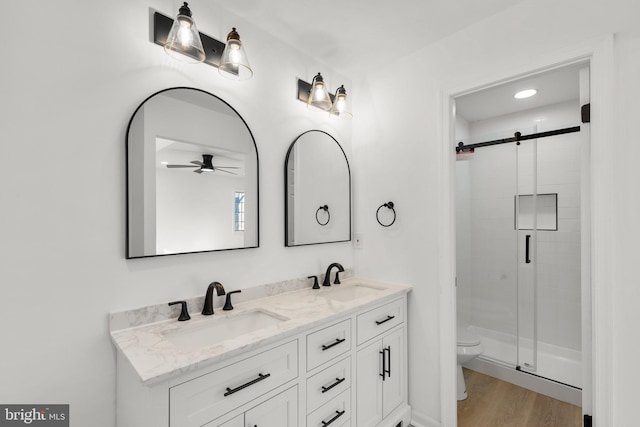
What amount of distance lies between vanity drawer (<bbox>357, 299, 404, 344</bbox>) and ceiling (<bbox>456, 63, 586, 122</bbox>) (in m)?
1.52

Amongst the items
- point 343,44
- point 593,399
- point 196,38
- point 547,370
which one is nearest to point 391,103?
point 343,44

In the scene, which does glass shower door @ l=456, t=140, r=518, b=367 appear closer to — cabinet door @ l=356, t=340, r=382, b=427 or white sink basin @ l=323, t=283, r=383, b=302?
white sink basin @ l=323, t=283, r=383, b=302

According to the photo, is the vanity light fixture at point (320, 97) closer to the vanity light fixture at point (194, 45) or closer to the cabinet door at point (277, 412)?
the vanity light fixture at point (194, 45)

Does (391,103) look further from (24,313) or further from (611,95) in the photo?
(24,313)

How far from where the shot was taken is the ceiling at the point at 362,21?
Answer: 1626 mm

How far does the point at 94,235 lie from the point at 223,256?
1.91 feet

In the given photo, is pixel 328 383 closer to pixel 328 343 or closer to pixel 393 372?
pixel 328 343

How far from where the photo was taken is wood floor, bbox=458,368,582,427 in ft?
6.57

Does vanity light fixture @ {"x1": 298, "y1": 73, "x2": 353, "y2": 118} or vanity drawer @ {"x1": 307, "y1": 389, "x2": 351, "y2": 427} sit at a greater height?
vanity light fixture @ {"x1": 298, "y1": 73, "x2": 353, "y2": 118}

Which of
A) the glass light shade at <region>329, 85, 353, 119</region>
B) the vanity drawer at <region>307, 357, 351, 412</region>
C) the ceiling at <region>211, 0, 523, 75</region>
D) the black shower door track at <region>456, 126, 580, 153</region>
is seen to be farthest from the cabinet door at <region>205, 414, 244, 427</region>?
the black shower door track at <region>456, 126, 580, 153</region>

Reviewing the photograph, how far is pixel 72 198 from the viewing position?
3.89 feet

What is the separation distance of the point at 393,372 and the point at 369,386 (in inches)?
9.9

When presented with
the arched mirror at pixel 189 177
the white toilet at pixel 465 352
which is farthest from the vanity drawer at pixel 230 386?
the white toilet at pixel 465 352

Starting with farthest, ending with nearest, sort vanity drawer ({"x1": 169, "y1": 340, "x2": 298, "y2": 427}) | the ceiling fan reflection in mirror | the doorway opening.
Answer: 1. the doorway opening
2. the ceiling fan reflection in mirror
3. vanity drawer ({"x1": 169, "y1": 340, "x2": 298, "y2": 427})
